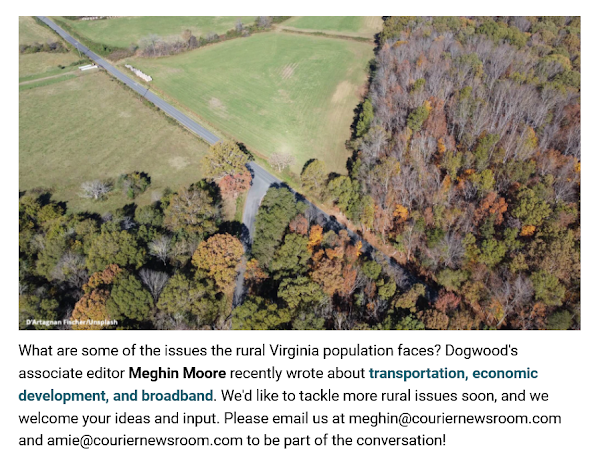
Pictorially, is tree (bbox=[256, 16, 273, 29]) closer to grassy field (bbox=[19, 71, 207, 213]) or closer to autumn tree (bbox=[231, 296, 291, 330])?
grassy field (bbox=[19, 71, 207, 213])

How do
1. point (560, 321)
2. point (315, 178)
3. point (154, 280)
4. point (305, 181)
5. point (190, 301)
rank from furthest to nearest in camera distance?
1. point (305, 181)
2. point (315, 178)
3. point (154, 280)
4. point (190, 301)
5. point (560, 321)

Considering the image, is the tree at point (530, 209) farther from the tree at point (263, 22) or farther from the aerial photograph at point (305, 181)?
the tree at point (263, 22)

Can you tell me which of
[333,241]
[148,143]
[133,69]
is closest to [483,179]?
[333,241]

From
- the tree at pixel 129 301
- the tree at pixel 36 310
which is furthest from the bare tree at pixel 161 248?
the tree at pixel 36 310

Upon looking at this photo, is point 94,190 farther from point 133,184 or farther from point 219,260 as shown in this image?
point 219,260

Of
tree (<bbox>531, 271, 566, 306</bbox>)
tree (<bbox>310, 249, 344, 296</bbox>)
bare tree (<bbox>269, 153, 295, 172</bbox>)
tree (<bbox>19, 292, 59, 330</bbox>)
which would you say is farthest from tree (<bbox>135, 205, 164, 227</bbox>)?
tree (<bbox>531, 271, 566, 306</bbox>)

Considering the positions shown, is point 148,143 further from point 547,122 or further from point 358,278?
point 547,122

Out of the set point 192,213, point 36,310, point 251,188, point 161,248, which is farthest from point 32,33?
point 36,310
